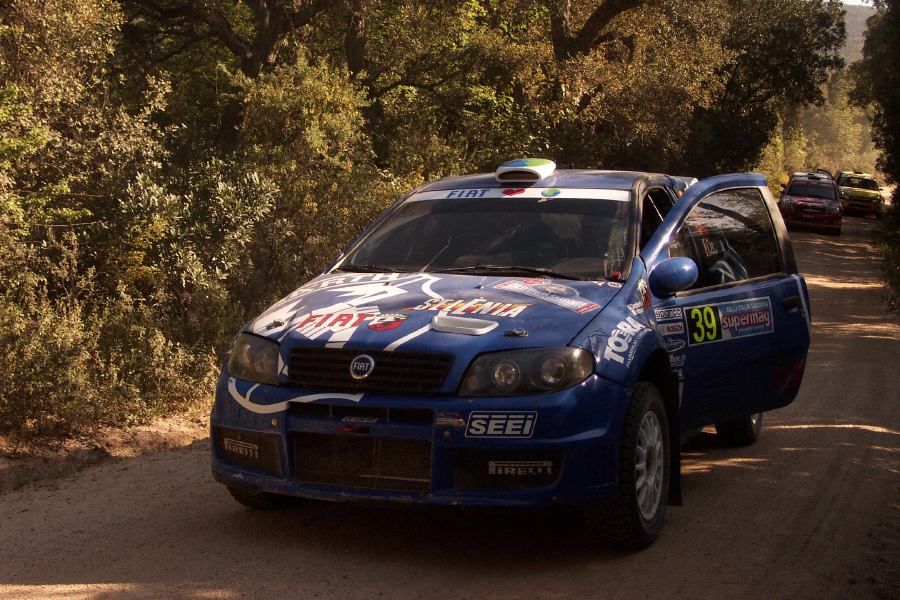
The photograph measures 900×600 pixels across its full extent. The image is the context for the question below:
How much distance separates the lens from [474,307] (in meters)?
5.38

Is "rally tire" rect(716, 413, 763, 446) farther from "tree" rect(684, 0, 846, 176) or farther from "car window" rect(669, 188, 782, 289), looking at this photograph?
"tree" rect(684, 0, 846, 176)

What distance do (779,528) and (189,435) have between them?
4.39m

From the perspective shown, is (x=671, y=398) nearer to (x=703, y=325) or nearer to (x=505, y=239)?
(x=703, y=325)

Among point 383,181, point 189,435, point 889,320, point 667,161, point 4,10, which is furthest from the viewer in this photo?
point 667,161

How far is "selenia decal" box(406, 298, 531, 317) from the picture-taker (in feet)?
17.4

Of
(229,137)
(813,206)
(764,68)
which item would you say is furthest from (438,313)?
(764,68)

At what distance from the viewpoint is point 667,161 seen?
30.3m

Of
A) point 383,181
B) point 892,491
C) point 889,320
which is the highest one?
point 383,181

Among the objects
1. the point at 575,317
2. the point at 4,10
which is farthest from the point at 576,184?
the point at 4,10

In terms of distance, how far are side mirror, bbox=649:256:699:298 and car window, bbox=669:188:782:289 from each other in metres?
0.45

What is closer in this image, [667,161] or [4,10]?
[4,10]

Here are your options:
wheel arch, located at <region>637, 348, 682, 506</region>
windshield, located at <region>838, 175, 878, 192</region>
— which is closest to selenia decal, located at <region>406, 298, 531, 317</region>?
wheel arch, located at <region>637, 348, 682, 506</region>

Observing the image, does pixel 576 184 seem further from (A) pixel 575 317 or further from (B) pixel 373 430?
(B) pixel 373 430

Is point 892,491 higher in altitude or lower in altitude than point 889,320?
higher
